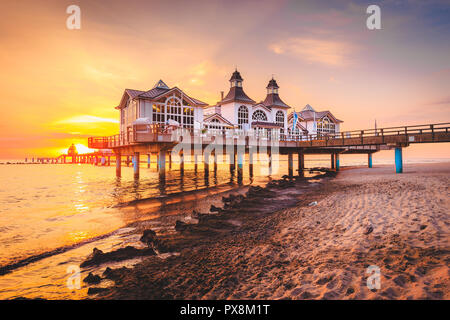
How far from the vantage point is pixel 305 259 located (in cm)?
457

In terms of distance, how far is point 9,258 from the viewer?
6.45 m

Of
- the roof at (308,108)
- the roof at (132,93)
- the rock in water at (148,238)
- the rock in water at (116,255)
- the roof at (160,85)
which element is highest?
the roof at (308,108)

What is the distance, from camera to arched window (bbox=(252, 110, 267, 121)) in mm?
38328

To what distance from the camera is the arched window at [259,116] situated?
38.3 meters

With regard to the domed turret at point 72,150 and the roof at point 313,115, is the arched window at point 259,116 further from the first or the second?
the domed turret at point 72,150

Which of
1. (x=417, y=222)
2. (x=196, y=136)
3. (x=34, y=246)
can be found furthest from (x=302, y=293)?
(x=196, y=136)

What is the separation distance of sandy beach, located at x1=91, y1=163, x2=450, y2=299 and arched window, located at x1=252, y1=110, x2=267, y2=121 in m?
31.8

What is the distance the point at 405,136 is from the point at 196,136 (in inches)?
751

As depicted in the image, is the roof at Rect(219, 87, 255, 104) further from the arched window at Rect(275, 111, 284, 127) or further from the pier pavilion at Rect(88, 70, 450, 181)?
the arched window at Rect(275, 111, 284, 127)

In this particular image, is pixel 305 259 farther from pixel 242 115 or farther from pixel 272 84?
pixel 272 84

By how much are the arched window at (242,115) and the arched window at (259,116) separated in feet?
5.32

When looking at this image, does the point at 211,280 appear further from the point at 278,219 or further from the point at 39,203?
the point at 39,203

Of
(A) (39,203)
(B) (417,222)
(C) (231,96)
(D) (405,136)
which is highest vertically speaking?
(C) (231,96)

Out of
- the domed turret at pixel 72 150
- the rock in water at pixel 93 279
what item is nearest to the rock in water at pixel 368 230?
the rock in water at pixel 93 279
